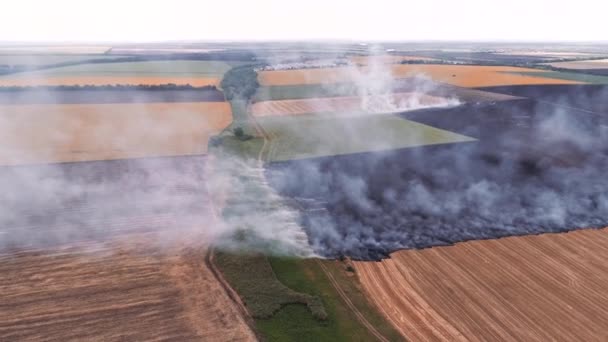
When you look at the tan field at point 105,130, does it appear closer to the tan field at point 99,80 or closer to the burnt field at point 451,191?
the burnt field at point 451,191

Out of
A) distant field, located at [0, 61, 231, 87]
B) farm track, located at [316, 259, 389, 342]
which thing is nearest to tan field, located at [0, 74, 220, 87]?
distant field, located at [0, 61, 231, 87]

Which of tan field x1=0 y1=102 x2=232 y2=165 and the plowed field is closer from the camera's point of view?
tan field x1=0 y1=102 x2=232 y2=165

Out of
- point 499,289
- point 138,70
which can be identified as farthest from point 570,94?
point 138,70

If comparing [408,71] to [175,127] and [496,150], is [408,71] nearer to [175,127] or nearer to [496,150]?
[496,150]

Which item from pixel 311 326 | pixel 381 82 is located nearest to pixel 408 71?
pixel 381 82

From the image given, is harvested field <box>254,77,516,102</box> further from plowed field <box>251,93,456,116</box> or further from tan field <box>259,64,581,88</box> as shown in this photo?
tan field <box>259,64,581,88</box>

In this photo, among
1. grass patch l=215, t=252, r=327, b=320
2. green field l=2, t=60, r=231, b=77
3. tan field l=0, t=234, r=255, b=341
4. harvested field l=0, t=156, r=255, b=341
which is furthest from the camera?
green field l=2, t=60, r=231, b=77
